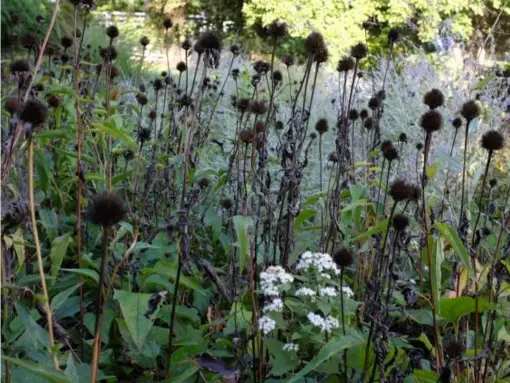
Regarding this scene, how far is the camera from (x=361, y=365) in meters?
1.36

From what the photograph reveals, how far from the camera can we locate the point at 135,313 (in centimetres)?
128

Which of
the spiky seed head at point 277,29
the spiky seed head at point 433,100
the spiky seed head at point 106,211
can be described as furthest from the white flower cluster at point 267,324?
the spiky seed head at point 277,29

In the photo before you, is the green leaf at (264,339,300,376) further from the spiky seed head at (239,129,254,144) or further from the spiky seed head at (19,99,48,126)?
the spiky seed head at (19,99,48,126)

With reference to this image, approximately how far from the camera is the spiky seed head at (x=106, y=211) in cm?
93

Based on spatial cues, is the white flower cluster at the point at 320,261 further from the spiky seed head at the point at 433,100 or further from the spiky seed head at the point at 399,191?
the spiky seed head at the point at 433,100

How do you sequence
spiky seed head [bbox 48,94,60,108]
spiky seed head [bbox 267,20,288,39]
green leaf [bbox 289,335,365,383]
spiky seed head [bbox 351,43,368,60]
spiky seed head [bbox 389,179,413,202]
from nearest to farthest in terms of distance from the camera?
green leaf [bbox 289,335,365,383]
spiky seed head [bbox 389,179,413,202]
spiky seed head [bbox 267,20,288,39]
spiky seed head [bbox 351,43,368,60]
spiky seed head [bbox 48,94,60,108]

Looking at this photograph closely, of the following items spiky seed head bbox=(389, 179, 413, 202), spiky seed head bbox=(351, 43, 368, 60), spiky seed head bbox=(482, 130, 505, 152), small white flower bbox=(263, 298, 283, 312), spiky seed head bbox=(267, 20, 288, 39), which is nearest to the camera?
spiky seed head bbox=(389, 179, 413, 202)

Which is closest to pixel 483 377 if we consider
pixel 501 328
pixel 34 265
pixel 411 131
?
pixel 501 328

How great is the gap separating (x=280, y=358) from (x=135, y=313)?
30cm

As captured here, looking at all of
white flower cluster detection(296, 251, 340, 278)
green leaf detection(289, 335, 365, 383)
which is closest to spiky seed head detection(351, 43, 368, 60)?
white flower cluster detection(296, 251, 340, 278)

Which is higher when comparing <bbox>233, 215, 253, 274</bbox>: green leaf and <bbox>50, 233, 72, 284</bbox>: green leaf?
<bbox>233, 215, 253, 274</bbox>: green leaf

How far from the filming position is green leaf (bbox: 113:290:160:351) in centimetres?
125

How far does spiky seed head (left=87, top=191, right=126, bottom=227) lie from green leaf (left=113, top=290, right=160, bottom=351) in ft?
1.16

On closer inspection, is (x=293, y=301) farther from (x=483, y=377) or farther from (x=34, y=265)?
(x=34, y=265)
